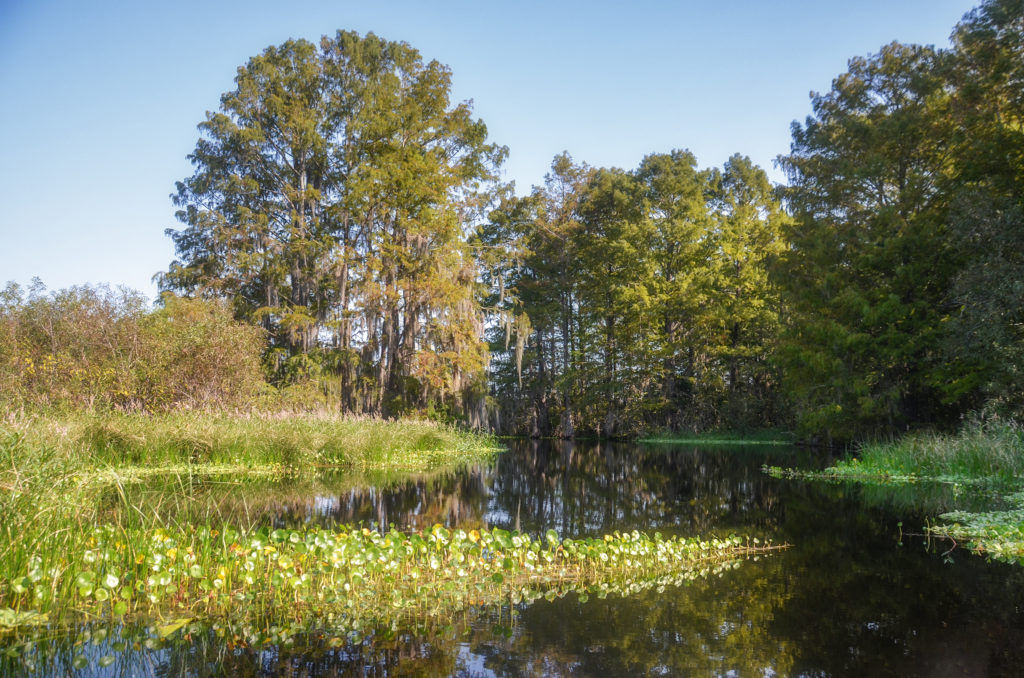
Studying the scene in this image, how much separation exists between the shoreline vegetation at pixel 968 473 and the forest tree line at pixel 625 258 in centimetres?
242

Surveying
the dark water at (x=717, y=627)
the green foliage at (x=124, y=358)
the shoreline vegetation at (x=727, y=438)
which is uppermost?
the green foliage at (x=124, y=358)

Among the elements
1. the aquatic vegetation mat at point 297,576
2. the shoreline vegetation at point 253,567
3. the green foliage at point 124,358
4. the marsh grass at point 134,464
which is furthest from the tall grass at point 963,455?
the green foliage at point 124,358

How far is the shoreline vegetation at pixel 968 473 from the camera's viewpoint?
6.84 m

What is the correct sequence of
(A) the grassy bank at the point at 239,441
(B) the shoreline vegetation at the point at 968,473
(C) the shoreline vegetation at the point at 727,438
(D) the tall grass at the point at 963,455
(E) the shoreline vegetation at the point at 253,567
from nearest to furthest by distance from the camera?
(E) the shoreline vegetation at the point at 253,567 → (B) the shoreline vegetation at the point at 968,473 → (D) the tall grass at the point at 963,455 → (A) the grassy bank at the point at 239,441 → (C) the shoreline vegetation at the point at 727,438

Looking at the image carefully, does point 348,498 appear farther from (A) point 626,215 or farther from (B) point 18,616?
(A) point 626,215

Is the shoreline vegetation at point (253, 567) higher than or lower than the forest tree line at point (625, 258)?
lower

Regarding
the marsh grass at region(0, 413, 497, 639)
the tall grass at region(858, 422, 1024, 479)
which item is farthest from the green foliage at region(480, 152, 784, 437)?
the tall grass at region(858, 422, 1024, 479)

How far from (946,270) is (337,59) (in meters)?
24.7

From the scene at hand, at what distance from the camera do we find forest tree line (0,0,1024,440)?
1766cm

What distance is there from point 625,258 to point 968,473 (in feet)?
76.9

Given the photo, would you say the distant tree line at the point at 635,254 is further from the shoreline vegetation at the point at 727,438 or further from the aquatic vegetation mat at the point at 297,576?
the aquatic vegetation mat at the point at 297,576

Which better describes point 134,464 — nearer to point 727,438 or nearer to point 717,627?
point 717,627

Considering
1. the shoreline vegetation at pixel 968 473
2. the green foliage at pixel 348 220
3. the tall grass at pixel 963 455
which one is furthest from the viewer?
the green foliage at pixel 348 220

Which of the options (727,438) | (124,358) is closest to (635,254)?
(727,438)
